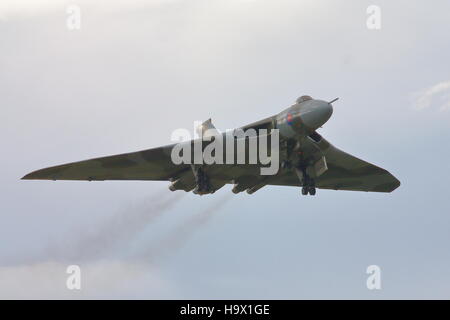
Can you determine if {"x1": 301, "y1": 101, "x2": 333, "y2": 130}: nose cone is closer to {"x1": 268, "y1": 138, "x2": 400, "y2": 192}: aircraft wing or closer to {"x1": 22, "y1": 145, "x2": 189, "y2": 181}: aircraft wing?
→ {"x1": 268, "y1": 138, "x2": 400, "y2": 192}: aircraft wing

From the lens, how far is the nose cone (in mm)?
39406

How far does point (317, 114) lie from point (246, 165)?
18.0 feet

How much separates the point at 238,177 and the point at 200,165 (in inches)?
94.3

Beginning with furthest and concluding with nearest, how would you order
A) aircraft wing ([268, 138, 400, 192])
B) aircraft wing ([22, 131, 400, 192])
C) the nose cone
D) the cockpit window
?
aircraft wing ([268, 138, 400, 192]) → aircraft wing ([22, 131, 400, 192]) → the cockpit window → the nose cone

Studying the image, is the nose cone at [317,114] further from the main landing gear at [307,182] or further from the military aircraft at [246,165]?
the main landing gear at [307,182]

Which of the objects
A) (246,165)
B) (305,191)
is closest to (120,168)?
(246,165)

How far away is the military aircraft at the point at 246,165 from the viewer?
4034 centimetres

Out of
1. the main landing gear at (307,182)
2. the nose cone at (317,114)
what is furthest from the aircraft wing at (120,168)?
the nose cone at (317,114)

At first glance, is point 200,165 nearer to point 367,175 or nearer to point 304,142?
point 304,142

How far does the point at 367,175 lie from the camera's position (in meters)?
49.2

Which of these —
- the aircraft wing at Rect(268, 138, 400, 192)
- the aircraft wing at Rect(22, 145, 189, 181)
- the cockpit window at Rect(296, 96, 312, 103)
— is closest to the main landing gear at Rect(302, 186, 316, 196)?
the aircraft wing at Rect(268, 138, 400, 192)

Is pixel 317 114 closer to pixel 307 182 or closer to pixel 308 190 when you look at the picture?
pixel 307 182
